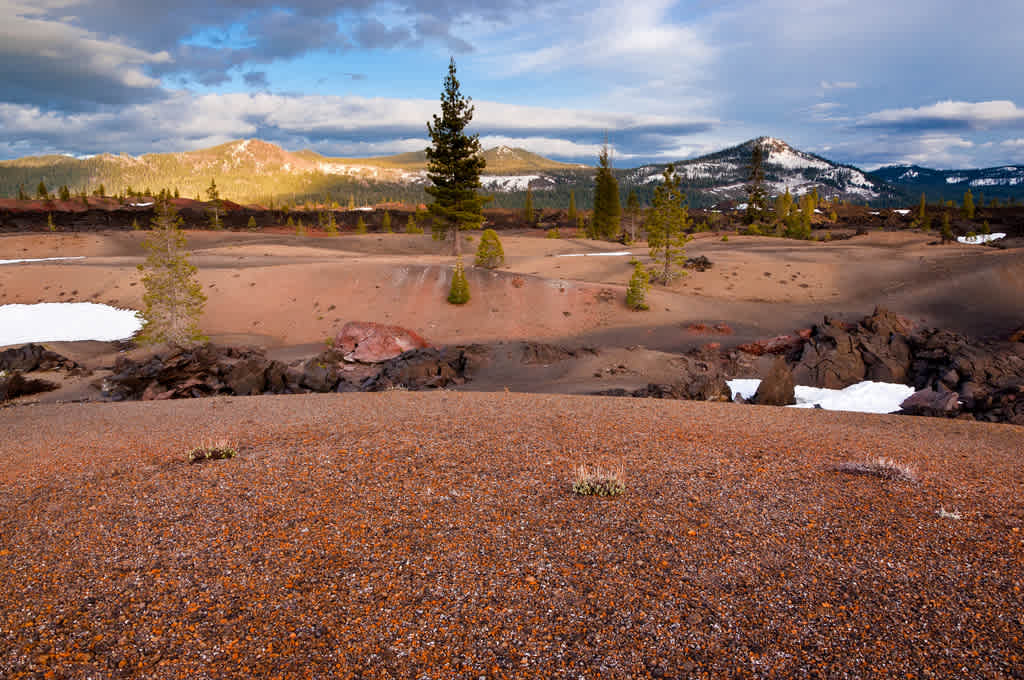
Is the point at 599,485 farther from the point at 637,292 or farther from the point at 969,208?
the point at 969,208

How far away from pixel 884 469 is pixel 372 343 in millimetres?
21549

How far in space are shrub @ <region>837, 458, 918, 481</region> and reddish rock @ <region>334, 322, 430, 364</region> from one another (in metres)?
20.0

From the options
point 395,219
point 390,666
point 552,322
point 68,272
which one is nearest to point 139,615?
point 390,666

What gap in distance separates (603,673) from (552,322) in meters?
29.1

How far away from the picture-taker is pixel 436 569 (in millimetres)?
4793

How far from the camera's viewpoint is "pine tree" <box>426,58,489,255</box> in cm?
4469

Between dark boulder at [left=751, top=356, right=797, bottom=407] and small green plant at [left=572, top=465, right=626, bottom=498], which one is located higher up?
small green plant at [left=572, top=465, right=626, bottom=498]

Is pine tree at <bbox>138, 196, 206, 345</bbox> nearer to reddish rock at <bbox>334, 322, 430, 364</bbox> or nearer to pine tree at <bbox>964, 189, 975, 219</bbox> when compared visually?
reddish rock at <bbox>334, 322, 430, 364</bbox>

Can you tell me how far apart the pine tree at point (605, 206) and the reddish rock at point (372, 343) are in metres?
54.8

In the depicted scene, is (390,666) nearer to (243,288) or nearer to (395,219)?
(243,288)

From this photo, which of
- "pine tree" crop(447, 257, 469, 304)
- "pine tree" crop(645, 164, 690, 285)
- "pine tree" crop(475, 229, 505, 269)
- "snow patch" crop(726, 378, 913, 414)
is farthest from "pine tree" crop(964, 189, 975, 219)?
"snow patch" crop(726, 378, 913, 414)

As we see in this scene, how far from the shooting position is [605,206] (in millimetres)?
76688

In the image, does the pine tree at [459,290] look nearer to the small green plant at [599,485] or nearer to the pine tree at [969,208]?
the small green plant at [599,485]

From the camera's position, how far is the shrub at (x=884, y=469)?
6.89 m
